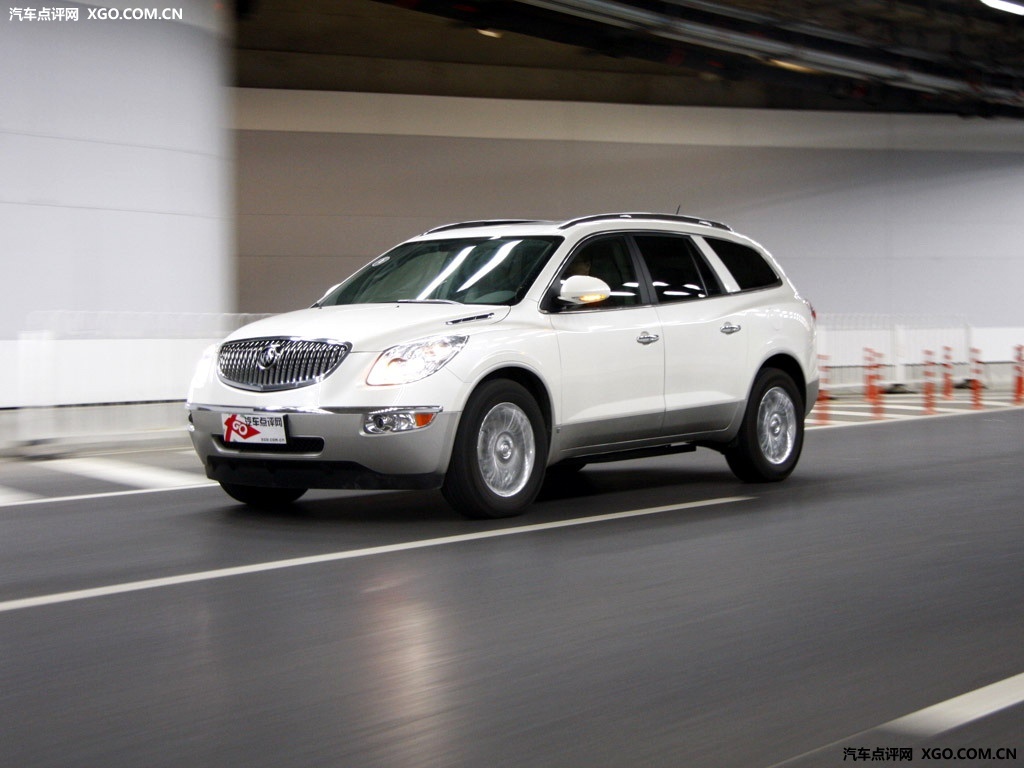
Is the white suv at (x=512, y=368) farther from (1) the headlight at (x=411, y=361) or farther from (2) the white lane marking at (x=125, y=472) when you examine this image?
(2) the white lane marking at (x=125, y=472)

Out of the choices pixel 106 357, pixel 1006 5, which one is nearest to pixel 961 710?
pixel 106 357

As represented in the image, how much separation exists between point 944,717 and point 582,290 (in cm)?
469

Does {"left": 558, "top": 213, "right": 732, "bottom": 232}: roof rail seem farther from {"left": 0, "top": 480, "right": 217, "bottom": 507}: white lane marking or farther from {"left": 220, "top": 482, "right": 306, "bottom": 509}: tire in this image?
{"left": 0, "top": 480, "right": 217, "bottom": 507}: white lane marking

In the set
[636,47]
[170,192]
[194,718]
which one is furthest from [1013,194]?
[194,718]

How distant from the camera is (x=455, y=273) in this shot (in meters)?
9.09

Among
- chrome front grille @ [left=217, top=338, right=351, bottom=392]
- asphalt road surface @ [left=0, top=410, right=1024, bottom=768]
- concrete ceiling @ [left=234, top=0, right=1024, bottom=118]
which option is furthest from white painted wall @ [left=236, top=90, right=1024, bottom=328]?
chrome front grille @ [left=217, top=338, right=351, bottom=392]

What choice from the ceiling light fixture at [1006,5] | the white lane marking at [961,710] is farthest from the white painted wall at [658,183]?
the white lane marking at [961,710]

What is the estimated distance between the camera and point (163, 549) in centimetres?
762

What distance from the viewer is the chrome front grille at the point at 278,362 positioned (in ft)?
26.3

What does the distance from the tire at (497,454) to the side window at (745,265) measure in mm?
2500

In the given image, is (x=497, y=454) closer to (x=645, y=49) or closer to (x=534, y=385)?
(x=534, y=385)

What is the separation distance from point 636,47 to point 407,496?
49.6 ft

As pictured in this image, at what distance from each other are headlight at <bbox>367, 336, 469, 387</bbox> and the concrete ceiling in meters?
12.8

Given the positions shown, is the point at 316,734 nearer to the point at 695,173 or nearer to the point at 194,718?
the point at 194,718
